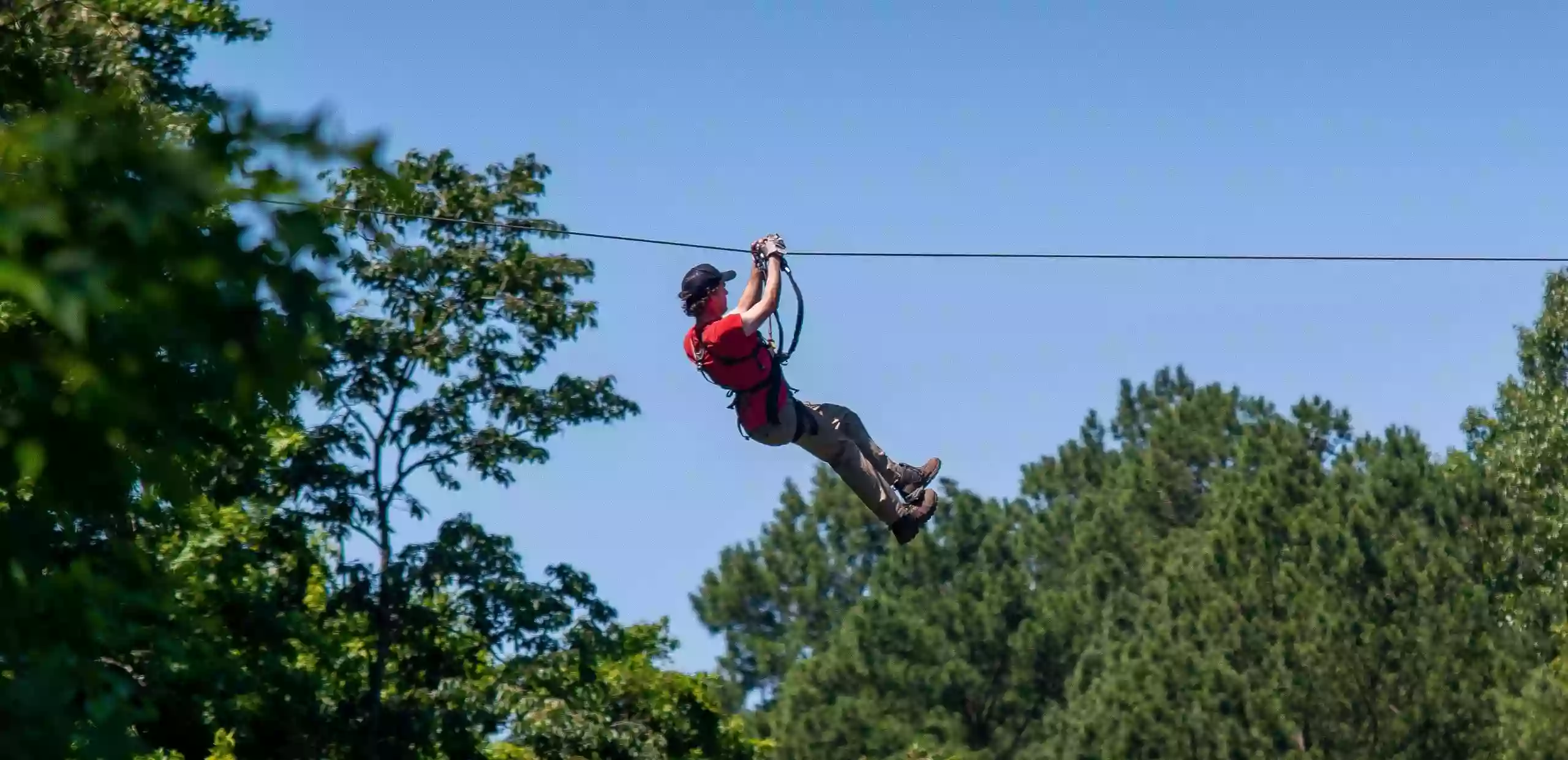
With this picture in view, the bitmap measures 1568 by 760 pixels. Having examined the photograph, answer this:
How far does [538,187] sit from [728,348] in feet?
36.7

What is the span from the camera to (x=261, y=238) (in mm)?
3621

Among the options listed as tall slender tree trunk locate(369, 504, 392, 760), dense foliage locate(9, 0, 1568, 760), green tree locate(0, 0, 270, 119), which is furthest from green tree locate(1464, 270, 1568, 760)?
green tree locate(0, 0, 270, 119)

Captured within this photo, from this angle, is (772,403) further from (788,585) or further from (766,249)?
(788,585)

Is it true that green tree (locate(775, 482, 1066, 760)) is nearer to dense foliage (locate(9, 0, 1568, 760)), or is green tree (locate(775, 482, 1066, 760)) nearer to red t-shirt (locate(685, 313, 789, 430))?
dense foliage (locate(9, 0, 1568, 760))

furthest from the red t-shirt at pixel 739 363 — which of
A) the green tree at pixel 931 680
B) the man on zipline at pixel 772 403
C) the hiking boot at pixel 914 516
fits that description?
the green tree at pixel 931 680

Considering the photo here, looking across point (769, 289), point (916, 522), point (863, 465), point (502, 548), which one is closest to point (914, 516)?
point (916, 522)

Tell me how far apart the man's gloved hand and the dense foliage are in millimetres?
2938

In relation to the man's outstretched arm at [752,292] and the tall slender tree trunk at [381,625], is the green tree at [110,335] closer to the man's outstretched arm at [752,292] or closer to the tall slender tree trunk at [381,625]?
the man's outstretched arm at [752,292]

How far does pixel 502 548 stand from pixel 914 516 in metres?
10.4

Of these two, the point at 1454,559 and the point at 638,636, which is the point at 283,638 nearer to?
the point at 638,636

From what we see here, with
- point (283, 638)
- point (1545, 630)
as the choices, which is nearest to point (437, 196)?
point (283, 638)

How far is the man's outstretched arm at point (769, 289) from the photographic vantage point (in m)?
9.47

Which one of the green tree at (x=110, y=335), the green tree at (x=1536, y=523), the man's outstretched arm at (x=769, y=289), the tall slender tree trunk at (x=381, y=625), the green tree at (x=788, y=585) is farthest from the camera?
the green tree at (x=788, y=585)

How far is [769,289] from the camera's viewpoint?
31.0ft
